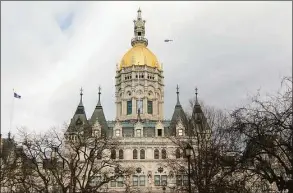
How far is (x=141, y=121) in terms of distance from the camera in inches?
3804

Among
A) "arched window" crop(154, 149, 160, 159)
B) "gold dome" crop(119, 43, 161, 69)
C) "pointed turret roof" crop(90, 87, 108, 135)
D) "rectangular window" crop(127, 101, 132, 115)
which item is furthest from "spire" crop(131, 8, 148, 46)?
"arched window" crop(154, 149, 160, 159)

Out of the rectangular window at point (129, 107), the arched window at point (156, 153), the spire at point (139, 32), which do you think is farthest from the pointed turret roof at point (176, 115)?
the spire at point (139, 32)

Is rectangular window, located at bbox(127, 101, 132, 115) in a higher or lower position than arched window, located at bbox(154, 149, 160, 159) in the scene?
higher

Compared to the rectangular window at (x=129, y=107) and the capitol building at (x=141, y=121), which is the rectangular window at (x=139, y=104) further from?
the rectangular window at (x=129, y=107)

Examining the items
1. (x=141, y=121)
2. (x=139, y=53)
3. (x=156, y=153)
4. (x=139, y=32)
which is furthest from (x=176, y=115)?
(x=139, y=32)

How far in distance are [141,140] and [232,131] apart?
204ft

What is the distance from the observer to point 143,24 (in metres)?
121

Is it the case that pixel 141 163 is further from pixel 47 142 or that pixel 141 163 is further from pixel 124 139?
pixel 47 142

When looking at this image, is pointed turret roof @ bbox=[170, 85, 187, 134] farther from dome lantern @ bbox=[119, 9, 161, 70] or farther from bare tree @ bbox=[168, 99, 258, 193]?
bare tree @ bbox=[168, 99, 258, 193]

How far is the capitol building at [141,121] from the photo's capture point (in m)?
87.8

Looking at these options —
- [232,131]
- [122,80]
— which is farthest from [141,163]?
[232,131]

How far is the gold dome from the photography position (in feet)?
366

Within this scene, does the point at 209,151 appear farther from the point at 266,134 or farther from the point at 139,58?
the point at 139,58

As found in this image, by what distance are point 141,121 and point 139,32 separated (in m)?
32.5
